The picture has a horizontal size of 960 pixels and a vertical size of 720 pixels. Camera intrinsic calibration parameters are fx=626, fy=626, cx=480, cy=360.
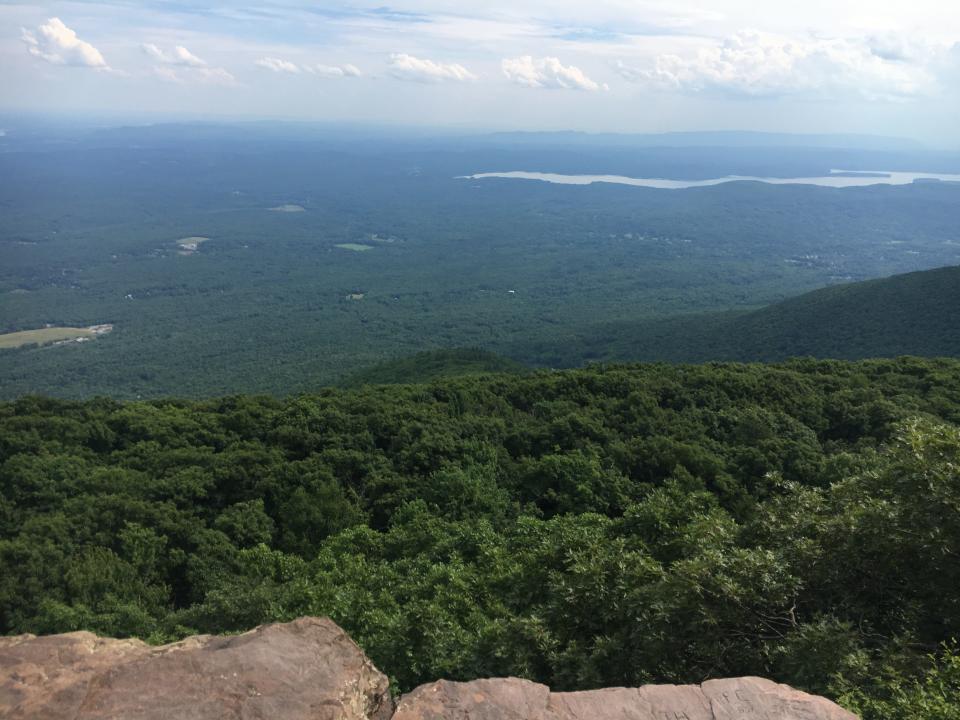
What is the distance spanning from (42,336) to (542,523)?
13090cm

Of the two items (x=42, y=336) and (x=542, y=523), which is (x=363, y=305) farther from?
(x=542, y=523)

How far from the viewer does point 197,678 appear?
724 cm

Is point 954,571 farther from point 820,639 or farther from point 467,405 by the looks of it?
point 467,405

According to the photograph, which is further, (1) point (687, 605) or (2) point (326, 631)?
(1) point (687, 605)

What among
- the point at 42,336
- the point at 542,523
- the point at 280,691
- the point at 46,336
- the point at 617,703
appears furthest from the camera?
the point at 46,336

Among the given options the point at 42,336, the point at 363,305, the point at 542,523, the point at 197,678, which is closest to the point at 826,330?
the point at 542,523

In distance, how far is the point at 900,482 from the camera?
1107 centimetres

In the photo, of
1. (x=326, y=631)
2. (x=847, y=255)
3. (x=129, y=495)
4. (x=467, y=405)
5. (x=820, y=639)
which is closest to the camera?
(x=326, y=631)

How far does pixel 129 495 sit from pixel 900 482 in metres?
24.7

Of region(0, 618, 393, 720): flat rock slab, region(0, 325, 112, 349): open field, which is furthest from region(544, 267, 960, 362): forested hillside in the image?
region(0, 325, 112, 349): open field

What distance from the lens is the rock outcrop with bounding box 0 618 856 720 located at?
6.88 m

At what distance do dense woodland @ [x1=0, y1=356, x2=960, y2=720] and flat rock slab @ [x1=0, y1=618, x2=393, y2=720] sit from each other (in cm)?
441

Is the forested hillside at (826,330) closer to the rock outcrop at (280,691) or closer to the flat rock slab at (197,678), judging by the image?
the rock outcrop at (280,691)

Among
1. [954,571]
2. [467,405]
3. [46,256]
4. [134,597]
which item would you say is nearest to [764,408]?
[467,405]
